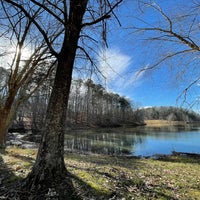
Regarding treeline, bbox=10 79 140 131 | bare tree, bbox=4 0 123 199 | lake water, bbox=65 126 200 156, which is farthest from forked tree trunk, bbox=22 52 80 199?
treeline, bbox=10 79 140 131

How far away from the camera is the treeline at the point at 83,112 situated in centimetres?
3181

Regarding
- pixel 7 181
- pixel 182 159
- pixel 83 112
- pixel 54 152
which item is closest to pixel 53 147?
pixel 54 152

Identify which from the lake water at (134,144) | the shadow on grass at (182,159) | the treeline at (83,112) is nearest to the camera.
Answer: the shadow on grass at (182,159)

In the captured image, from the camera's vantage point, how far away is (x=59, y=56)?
364 centimetres

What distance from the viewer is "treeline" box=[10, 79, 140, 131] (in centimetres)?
3181

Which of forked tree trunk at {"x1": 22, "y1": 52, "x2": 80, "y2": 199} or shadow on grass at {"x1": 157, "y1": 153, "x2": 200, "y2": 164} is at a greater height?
forked tree trunk at {"x1": 22, "y1": 52, "x2": 80, "y2": 199}

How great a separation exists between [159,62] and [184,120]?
77.1 metres

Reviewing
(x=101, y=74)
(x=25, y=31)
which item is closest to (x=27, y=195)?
(x=101, y=74)

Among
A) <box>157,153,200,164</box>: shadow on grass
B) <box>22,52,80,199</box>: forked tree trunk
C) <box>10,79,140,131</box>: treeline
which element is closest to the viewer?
<box>22,52,80,199</box>: forked tree trunk

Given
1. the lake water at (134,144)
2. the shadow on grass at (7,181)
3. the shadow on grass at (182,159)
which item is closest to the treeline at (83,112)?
the lake water at (134,144)

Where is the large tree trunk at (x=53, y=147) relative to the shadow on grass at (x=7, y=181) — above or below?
above

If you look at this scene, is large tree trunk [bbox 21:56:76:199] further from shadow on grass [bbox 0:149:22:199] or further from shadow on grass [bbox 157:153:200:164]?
shadow on grass [bbox 157:153:200:164]

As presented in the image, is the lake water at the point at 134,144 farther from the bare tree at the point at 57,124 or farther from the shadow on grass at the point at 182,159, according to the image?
the bare tree at the point at 57,124

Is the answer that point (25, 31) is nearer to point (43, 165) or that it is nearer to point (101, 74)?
point (101, 74)
